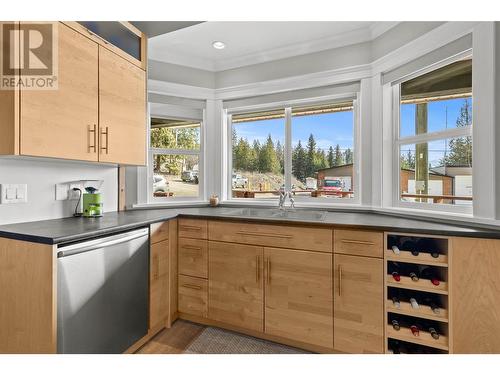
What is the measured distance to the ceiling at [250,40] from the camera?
2354mm

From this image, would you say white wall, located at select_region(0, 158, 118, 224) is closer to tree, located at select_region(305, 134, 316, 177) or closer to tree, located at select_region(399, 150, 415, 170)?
tree, located at select_region(305, 134, 316, 177)

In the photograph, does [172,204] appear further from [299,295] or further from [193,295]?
[299,295]

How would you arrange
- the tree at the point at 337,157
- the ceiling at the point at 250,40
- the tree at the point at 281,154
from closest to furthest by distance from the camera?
the ceiling at the point at 250,40, the tree at the point at 337,157, the tree at the point at 281,154

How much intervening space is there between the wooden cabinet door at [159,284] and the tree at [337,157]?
1.74m

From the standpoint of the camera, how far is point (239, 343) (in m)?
2.03

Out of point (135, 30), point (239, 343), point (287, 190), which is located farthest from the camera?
point (287, 190)

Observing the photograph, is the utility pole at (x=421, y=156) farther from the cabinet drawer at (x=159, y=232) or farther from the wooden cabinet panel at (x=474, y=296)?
the cabinet drawer at (x=159, y=232)

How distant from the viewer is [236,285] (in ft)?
6.93

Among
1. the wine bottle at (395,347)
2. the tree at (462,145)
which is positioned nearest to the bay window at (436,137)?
the tree at (462,145)

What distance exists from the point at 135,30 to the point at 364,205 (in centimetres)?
242

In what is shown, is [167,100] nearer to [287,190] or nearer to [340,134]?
[287,190]

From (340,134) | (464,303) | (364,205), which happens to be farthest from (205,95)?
(464,303)

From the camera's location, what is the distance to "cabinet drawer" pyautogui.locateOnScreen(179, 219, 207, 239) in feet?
7.29

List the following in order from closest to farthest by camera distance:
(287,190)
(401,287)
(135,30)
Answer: (401,287), (135,30), (287,190)
